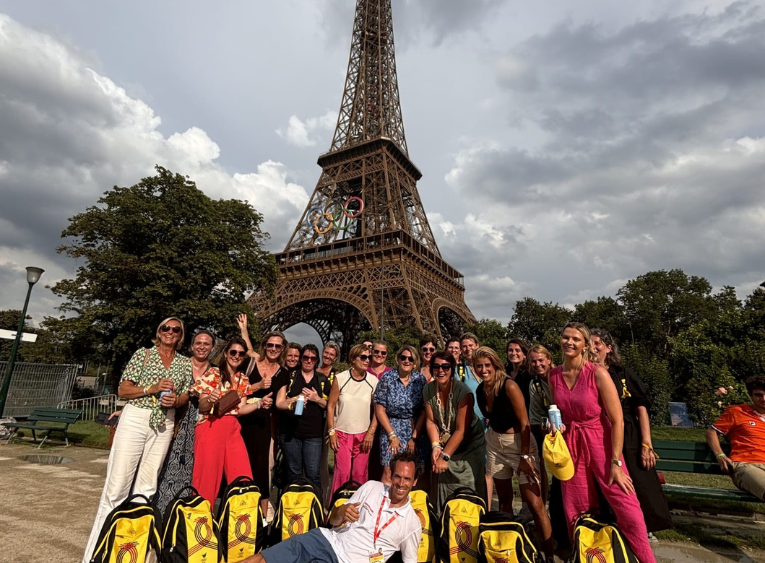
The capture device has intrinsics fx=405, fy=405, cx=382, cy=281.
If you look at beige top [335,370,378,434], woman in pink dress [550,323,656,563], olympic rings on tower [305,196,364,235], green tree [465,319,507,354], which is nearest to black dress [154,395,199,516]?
beige top [335,370,378,434]

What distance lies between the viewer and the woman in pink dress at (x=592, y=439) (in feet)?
9.36

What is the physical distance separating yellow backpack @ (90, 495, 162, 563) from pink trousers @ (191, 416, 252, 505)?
0.75 metres

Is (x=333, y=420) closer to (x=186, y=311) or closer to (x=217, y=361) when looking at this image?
(x=217, y=361)

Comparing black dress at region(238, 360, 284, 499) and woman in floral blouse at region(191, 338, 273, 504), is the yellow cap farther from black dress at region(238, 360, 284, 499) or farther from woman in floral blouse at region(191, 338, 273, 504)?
black dress at region(238, 360, 284, 499)

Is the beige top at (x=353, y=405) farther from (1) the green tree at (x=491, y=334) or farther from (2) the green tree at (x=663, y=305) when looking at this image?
(2) the green tree at (x=663, y=305)

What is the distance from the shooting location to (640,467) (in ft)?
10.6

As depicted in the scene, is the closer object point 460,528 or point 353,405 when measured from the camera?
point 460,528

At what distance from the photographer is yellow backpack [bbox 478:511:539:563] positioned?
2.72 metres

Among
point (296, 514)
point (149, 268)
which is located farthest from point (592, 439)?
point (149, 268)

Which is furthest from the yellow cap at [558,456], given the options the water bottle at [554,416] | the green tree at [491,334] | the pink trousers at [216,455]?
the green tree at [491,334]

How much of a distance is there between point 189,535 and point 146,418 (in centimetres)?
110

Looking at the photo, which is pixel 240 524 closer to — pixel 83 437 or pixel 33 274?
pixel 83 437

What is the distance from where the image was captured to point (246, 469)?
12.7 ft

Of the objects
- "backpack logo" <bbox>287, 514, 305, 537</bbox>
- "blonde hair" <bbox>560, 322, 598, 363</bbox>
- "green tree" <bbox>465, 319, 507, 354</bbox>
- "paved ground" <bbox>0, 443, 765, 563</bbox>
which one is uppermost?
"green tree" <bbox>465, 319, 507, 354</bbox>
